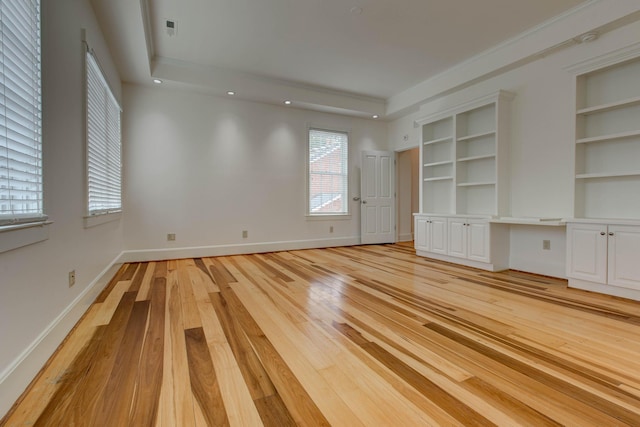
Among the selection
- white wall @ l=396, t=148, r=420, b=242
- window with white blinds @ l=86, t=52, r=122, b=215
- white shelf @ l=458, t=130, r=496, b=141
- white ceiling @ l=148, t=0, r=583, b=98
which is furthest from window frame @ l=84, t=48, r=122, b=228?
white wall @ l=396, t=148, r=420, b=242

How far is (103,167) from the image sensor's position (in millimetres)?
3240

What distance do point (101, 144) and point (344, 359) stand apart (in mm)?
3236

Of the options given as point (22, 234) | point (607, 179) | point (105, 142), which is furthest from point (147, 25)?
point (607, 179)

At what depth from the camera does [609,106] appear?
3002 millimetres

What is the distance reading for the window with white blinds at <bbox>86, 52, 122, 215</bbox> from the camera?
2724 mm

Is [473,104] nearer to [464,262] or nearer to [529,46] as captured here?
[529,46]

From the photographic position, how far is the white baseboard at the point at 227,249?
15.0 ft

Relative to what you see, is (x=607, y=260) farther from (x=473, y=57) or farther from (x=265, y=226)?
(x=265, y=226)

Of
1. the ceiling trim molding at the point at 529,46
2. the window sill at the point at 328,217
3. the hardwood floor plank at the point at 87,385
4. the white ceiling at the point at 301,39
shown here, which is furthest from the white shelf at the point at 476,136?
the hardwood floor plank at the point at 87,385

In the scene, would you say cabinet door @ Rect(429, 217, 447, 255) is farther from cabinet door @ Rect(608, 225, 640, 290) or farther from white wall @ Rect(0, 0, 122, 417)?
white wall @ Rect(0, 0, 122, 417)

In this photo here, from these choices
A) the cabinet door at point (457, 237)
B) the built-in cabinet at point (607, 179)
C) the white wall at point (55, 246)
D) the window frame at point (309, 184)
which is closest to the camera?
the white wall at point (55, 246)

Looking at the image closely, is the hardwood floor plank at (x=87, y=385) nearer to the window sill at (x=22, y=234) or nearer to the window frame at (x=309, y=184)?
the window sill at (x=22, y=234)

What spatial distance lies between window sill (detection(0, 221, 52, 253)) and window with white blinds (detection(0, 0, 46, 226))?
31 mm

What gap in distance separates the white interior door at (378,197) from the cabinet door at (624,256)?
381cm
